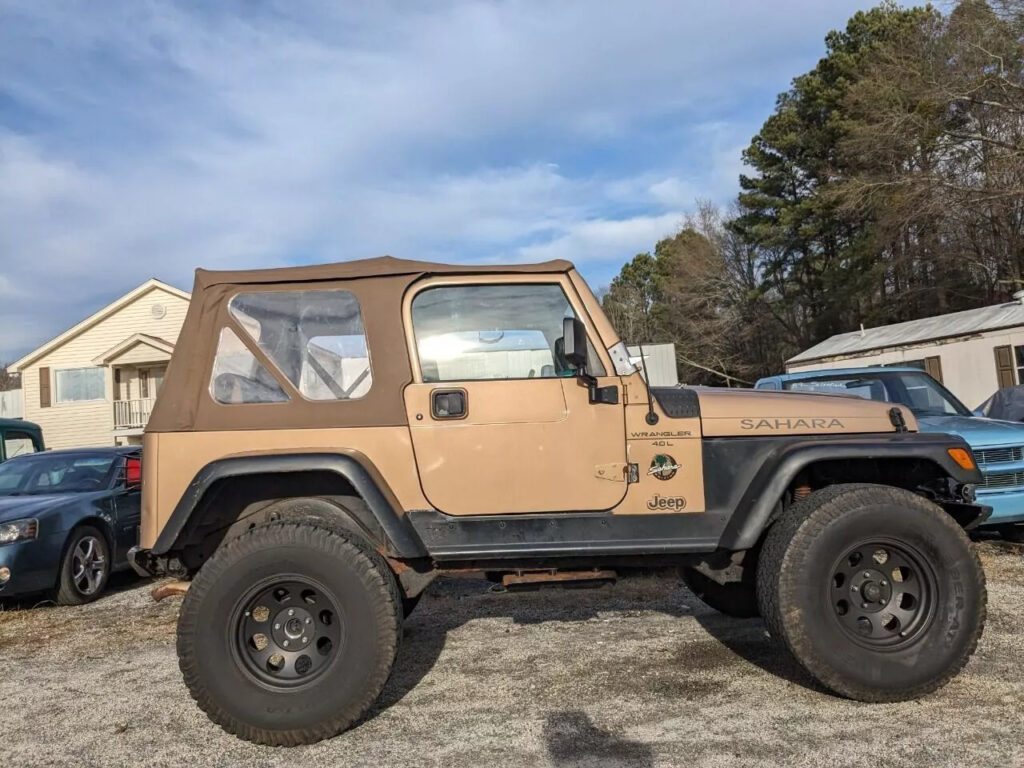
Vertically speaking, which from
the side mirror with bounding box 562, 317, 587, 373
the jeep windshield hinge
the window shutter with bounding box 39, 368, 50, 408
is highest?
the window shutter with bounding box 39, 368, 50, 408

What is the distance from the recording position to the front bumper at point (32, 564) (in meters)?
5.96

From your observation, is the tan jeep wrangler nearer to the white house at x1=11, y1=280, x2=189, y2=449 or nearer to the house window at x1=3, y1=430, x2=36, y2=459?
the house window at x1=3, y1=430, x2=36, y2=459

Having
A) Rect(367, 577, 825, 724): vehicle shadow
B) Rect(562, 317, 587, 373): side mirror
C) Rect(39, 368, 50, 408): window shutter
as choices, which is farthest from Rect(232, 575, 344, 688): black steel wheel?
Rect(39, 368, 50, 408): window shutter

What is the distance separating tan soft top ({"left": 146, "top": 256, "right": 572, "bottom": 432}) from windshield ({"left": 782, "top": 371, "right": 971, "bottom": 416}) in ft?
16.5

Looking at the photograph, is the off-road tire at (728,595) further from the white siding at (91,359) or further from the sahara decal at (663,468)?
the white siding at (91,359)

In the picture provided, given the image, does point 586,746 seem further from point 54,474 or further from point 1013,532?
point 54,474

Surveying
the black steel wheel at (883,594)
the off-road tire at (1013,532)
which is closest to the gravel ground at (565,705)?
the black steel wheel at (883,594)

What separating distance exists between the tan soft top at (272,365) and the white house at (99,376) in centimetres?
2634

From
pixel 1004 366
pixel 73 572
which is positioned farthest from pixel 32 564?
pixel 1004 366

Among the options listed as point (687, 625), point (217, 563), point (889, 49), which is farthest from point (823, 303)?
point (217, 563)

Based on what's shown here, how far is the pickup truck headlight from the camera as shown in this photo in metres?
6.03

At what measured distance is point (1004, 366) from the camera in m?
16.0

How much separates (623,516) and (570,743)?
1.00 m

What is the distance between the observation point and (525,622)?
5113 millimetres
